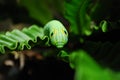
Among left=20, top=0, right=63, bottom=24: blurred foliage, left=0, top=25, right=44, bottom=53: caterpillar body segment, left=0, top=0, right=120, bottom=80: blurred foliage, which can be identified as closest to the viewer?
left=0, top=0, right=120, bottom=80: blurred foliage

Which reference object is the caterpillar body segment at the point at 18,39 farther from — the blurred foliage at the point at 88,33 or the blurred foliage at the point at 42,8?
the blurred foliage at the point at 42,8

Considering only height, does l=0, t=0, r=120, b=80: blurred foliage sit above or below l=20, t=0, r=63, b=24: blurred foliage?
below

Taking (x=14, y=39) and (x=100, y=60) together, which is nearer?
(x=100, y=60)

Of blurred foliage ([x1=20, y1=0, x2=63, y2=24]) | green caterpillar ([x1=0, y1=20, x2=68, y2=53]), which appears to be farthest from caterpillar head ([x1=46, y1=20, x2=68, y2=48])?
blurred foliage ([x1=20, y1=0, x2=63, y2=24])

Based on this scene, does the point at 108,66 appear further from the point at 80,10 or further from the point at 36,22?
the point at 36,22

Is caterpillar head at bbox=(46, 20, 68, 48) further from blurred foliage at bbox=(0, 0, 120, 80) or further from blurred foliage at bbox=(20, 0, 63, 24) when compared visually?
blurred foliage at bbox=(20, 0, 63, 24)

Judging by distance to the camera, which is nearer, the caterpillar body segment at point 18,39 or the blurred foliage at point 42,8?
the caterpillar body segment at point 18,39

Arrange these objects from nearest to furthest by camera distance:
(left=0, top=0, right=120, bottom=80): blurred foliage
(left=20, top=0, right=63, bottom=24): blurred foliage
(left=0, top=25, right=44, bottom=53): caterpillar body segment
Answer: (left=0, top=0, right=120, bottom=80): blurred foliage, (left=0, top=25, right=44, bottom=53): caterpillar body segment, (left=20, top=0, right=63, bottom=24): blurred foliage

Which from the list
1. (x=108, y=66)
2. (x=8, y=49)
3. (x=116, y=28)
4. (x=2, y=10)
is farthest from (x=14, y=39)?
(x=2, y=10)

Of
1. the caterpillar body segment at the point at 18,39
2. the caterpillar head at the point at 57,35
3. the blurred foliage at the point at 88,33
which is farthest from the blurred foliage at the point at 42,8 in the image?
the caterpillar head at the point at 57,35

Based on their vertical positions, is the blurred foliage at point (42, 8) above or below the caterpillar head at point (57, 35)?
above

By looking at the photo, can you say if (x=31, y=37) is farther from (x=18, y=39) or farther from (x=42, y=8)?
(x=42, y=8)
